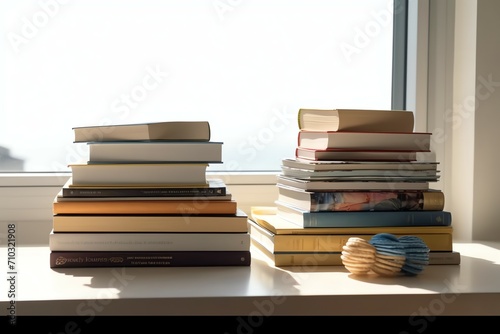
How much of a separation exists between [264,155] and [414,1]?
0.51m

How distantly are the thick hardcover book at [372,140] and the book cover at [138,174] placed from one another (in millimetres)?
233

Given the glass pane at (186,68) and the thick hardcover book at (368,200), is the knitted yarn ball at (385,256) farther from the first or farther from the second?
the glass pane at (186,68)

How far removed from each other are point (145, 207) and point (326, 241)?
1.07 ft

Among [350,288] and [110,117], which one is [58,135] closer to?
[110,117]

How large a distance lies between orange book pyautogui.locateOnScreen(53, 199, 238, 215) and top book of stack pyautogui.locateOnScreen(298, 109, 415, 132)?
0.84ft


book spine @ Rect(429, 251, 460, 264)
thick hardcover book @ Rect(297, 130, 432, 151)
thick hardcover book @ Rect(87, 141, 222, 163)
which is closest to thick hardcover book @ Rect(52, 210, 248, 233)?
thick hardcover book @ Rect(87, 141, 222, 163)

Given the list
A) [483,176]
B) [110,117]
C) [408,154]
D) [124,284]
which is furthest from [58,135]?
[483,176]

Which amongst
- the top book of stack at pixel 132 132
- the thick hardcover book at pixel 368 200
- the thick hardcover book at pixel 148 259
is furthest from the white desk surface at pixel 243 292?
the top book of stack at pixel 132 132

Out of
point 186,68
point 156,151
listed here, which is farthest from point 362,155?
point 186,68

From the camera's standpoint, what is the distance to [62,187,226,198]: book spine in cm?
125

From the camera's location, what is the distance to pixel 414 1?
67.3 inches

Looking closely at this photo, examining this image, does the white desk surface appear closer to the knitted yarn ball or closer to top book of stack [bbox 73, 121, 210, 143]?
the knitted yarn ball

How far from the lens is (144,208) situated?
125cm
